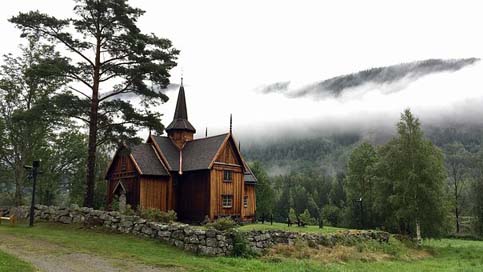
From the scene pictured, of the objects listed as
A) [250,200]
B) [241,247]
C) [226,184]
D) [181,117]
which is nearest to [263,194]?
[250,200]

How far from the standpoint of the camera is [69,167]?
2000 inches

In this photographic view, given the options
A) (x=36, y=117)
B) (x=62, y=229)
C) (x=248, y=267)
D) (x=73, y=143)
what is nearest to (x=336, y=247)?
(x=248, y=267)

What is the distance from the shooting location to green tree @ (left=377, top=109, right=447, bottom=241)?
1369 inches

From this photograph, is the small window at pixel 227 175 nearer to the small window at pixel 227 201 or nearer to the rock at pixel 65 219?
the small window at pixel 227 201

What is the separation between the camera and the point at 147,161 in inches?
1409

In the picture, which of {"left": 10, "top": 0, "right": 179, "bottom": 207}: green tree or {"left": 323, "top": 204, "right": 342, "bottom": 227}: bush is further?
{"left": 323, "top": 204, "right": 342, "bottom": 227}: bush

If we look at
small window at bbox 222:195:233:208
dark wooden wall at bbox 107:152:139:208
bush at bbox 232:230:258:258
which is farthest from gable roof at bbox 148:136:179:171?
bush at bbox 232:230:258:258

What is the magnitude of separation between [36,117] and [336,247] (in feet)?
62.8

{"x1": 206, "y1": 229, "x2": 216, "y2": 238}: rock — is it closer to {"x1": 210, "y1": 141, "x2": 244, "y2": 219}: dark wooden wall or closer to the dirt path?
the dirt path

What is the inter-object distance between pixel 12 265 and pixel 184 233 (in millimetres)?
8043

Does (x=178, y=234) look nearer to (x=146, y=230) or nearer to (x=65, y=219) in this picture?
(x=146, y=230)

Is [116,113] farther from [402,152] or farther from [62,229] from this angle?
[402,152]

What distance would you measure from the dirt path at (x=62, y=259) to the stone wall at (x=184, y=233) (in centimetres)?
430

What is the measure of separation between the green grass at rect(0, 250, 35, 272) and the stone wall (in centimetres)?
742
